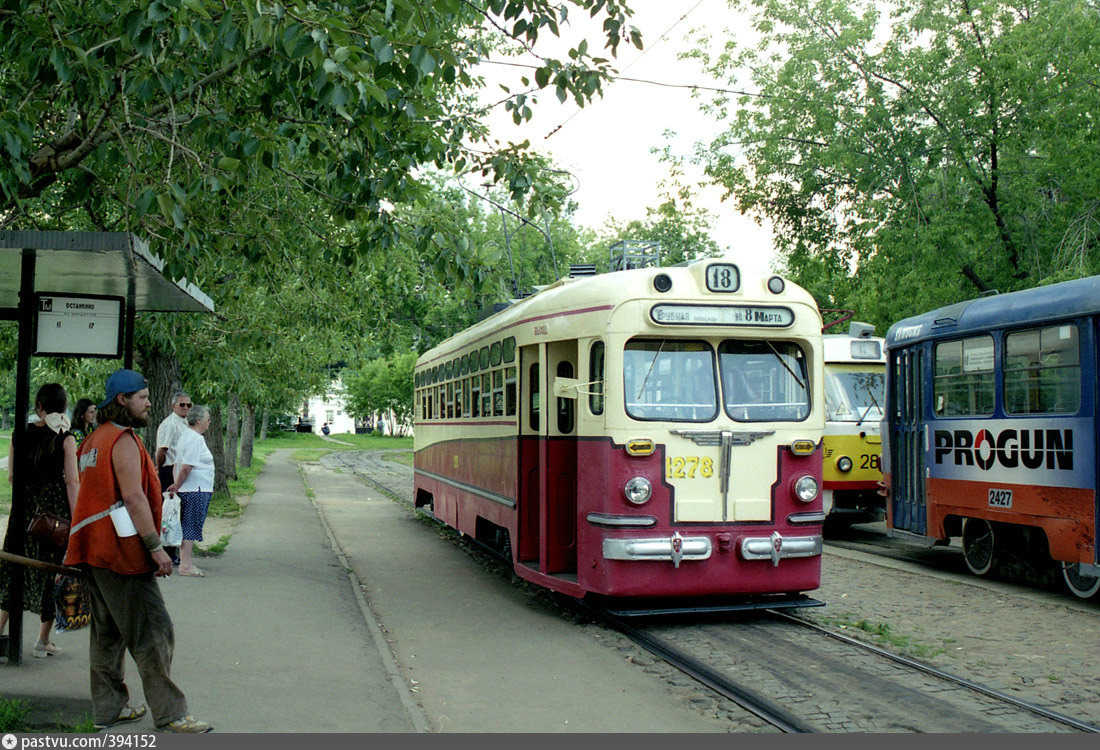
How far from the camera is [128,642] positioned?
5555 millimetres

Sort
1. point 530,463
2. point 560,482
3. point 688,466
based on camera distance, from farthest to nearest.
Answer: point 530,463 < point 560,482 < point 688,466

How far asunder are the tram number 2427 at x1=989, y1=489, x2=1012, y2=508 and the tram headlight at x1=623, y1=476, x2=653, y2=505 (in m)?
4.42

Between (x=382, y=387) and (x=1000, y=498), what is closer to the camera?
(x=1000, y=498)

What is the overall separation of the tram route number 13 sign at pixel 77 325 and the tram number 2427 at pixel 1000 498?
27.8ft

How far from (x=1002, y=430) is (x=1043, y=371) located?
0.83m

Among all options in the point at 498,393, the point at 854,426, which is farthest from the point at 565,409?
the point at 854,426

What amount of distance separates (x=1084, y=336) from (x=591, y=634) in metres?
5.31

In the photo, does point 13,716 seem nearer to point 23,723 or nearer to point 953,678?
point 23,723

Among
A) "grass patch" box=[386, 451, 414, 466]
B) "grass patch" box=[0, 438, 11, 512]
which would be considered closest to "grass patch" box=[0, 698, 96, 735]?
"grass patch" box=[0, 438, 11, 512]

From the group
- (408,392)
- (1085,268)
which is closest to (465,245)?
(1085,268)

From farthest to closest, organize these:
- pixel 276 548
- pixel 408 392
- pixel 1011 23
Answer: pixel 408 392 → pixel 1011 23 → pixel 276 548

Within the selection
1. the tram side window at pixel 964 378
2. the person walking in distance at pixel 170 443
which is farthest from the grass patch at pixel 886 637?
the person walking in distance at pixel 170 443

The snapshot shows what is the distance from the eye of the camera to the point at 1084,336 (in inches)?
391
